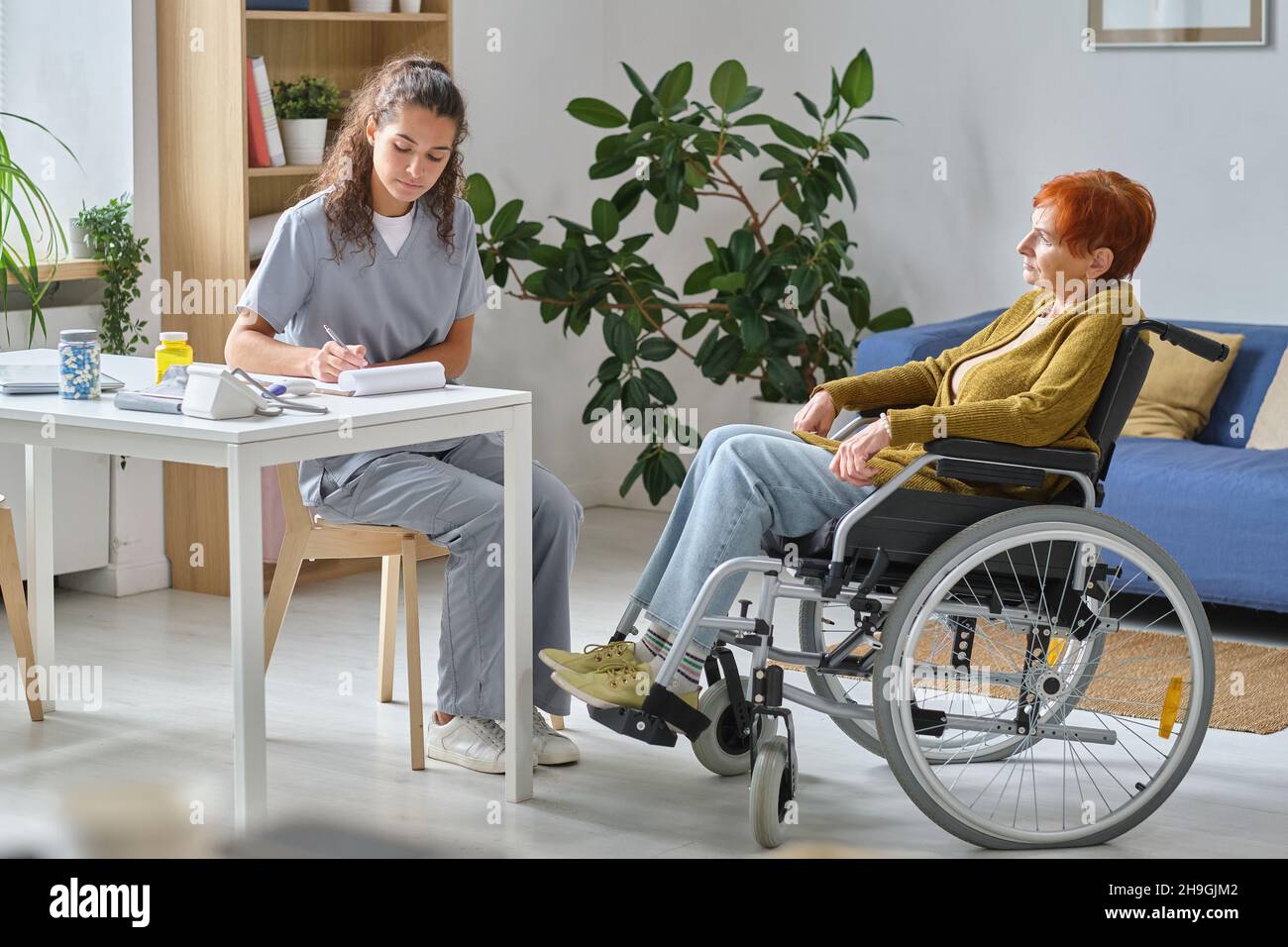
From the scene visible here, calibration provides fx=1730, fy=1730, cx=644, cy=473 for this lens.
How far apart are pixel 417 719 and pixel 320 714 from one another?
15.3 inches

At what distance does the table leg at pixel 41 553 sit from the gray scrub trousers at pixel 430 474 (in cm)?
57

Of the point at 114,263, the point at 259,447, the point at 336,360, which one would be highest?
the point at 114,263

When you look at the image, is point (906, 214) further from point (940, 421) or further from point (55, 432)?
point (55, 432)

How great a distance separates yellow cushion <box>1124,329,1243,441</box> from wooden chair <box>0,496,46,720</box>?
98.8 inches

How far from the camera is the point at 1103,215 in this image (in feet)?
8.32

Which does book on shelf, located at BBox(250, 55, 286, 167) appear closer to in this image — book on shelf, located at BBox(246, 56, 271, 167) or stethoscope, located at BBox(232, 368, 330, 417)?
Answer: book on shelf, located at BBox(246, 56, 271, 167)

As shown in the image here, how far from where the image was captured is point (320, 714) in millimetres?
3154

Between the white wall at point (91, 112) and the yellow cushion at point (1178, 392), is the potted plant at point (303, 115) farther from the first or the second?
the yellow cushion at point (1178, 392)

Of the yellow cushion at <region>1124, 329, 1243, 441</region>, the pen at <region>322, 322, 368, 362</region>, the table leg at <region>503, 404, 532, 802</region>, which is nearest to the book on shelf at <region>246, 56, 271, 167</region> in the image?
the pen at <region>322, 322, 368, 362</region>

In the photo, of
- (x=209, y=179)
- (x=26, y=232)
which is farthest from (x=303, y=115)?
(x=26, y=232)

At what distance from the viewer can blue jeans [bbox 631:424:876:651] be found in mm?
2498

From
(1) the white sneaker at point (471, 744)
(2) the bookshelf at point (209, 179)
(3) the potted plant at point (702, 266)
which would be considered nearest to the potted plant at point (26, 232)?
(2) the bookshelf at point (209, 179)

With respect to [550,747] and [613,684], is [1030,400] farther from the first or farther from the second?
[550,747]

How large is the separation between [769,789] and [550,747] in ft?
1.85
